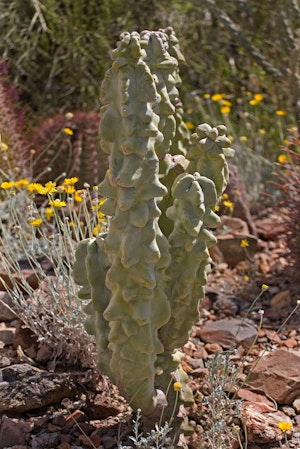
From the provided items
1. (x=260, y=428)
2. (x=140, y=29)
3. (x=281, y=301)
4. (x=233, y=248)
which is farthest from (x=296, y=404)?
(x=140, y=29)

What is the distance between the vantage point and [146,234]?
8.18ft

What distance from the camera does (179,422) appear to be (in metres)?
2.87

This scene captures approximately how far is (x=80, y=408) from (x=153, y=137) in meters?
1.16

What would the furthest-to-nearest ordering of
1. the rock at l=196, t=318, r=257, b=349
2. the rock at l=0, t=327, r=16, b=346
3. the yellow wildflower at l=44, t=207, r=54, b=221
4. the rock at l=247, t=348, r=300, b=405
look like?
the yellow wildflower at l=44, t=207, r=54, b=221 → the rock at l=196, t=318, r=257, b=349 → the rock at l=0, t=327, r=16, b=346 → the rock at l=247, t=348, r=300, b=405

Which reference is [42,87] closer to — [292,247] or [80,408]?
[292,247]

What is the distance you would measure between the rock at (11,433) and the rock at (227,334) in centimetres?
107

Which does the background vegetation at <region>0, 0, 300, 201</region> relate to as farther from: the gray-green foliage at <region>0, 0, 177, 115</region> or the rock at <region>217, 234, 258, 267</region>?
the rock at <region>217, 234, 258, 267</region>

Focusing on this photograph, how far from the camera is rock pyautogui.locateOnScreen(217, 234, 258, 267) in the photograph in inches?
182

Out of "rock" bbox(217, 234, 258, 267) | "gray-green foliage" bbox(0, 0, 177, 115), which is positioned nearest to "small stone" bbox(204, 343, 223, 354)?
"rock" bbox(217, 234, 258, 267)

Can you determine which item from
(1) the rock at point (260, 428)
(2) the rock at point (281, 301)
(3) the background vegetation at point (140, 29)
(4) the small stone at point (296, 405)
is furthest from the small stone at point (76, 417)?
(3) the background vegetation at point (140, 29)

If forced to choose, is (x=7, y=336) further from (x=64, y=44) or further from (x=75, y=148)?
(x=64, y=44)

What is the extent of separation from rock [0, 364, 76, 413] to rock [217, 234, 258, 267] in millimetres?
1727

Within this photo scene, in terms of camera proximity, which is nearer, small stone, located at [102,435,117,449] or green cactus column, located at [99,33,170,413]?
green cactus column, located at [99,33,170,413]

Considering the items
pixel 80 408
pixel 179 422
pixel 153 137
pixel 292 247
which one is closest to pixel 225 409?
pixel 179 422
